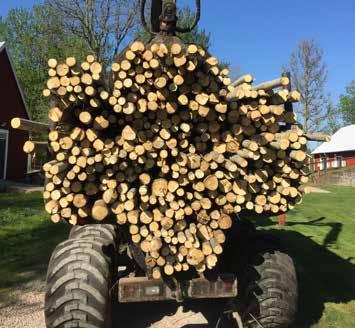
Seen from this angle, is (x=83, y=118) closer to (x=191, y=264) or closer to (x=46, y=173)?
(x=46, y=173)

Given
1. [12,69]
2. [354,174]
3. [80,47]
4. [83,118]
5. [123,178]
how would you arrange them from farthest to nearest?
[80,47] → [354,174] → [12,69] → [123,178] → [83,118]

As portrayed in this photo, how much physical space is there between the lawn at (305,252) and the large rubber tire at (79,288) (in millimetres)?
2386

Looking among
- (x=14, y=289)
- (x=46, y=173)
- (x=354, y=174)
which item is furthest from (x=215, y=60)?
(x=354, y=174)

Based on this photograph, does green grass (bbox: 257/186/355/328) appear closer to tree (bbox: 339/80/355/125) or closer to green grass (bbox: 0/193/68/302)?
green grass (bbox: 0/193/68/302)

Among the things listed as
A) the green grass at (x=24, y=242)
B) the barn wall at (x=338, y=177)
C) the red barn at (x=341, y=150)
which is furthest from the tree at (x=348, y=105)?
the green grass at (x=24, y=242)

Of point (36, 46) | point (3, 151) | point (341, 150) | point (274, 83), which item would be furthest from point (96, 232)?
point (341, 150)

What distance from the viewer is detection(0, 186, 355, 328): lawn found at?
5562mm

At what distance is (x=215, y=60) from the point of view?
392cm

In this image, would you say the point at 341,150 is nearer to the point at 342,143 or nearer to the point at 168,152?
the point at 342,143

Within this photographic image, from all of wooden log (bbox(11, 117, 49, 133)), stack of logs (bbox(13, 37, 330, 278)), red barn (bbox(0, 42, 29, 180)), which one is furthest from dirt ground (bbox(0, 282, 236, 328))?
red barn (bbox(0, 42, 29, 180))

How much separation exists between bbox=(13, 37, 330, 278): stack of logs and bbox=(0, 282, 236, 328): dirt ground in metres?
1.42

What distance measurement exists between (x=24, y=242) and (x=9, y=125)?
16195 mm

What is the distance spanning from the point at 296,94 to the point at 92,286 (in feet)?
8.74

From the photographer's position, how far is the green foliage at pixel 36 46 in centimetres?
3634
